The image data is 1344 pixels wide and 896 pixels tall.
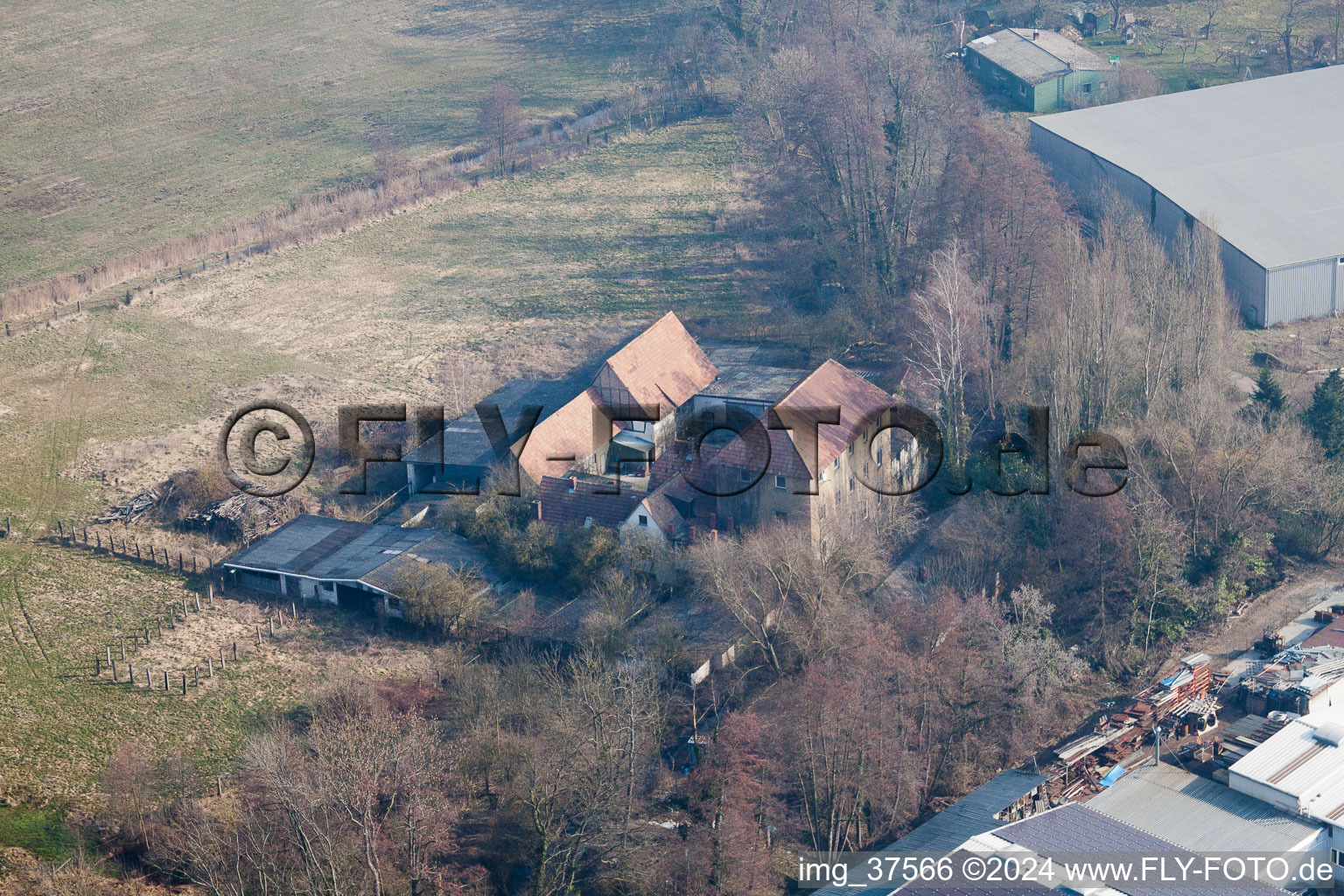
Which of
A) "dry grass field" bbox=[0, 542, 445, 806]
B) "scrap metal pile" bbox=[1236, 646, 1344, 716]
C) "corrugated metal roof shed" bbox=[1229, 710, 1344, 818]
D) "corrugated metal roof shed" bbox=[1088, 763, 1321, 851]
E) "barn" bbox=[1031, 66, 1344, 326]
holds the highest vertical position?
"barn" bbox=[1031, 66, 1344, 326]

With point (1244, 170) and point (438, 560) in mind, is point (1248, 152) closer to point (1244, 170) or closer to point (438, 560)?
point (1244, 170)

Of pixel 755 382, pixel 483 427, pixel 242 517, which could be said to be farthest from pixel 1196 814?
pixel 242 517

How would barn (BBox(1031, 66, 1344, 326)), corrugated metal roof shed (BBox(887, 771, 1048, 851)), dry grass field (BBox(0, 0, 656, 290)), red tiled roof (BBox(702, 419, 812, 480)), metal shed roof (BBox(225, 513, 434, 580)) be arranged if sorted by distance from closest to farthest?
corrugated metal roof shed (BBox(887, 771, 1048, 851)) < red tiled roof (BBox(702, 419, 812, 480)) < metal shed roof (BBox(225, 513, 434, 580)) < barn (BBox(1031, 66, 1344, 326)) < dry grass field (BBox(0, 0, 656, 290))

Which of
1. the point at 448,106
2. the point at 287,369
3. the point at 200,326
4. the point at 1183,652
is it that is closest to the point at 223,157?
the point at 448,106

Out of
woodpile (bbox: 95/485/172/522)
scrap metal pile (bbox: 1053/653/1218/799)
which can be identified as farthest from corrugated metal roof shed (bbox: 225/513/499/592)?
scrap metal pile (bbox: 1053/653/1218/799)

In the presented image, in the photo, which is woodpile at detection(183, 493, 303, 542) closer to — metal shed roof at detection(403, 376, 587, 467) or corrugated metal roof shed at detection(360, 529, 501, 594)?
metal shed roof at detection(403, 376, 587, 467)

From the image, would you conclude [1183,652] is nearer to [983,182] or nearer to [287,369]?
[983,182]

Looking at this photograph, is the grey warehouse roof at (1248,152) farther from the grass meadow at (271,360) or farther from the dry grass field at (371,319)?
the dry grass field at (371,319)
